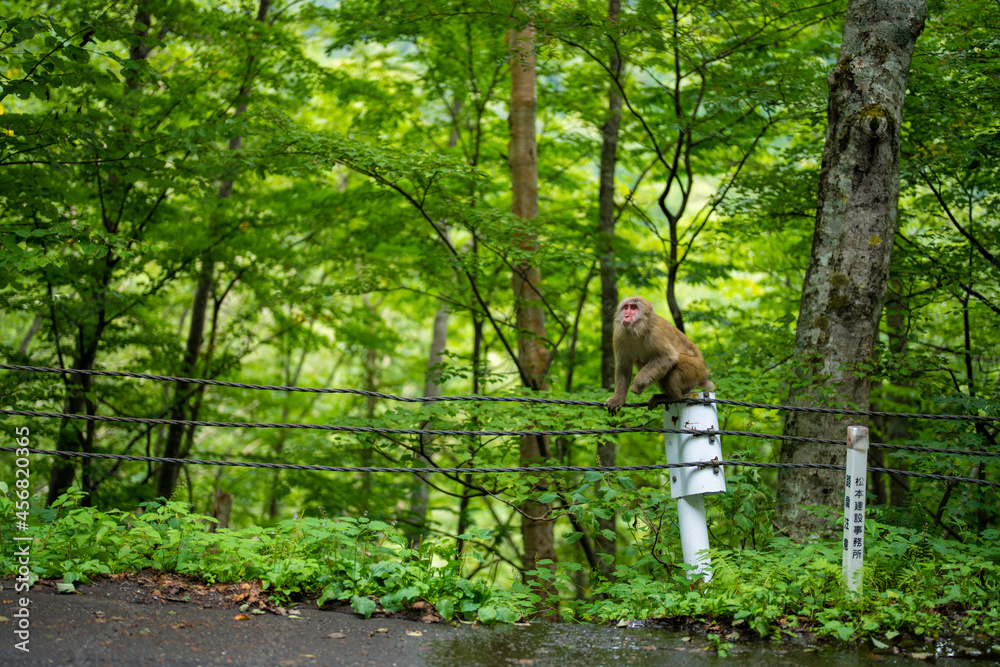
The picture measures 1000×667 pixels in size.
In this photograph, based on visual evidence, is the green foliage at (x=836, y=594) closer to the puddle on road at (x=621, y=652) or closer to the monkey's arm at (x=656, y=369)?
the puddle on road at (x=621, y=652)

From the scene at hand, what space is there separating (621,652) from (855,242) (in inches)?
135

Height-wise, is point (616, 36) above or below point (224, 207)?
above

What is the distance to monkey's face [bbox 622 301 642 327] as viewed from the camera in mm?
4863

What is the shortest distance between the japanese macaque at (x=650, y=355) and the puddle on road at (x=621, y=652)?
4.93ft

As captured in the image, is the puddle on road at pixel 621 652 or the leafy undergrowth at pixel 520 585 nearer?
the puddle on road at pixel 621 652

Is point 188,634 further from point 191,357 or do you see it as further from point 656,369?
point 191,357

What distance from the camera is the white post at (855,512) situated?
372 centimetres

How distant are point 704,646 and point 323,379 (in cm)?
1742

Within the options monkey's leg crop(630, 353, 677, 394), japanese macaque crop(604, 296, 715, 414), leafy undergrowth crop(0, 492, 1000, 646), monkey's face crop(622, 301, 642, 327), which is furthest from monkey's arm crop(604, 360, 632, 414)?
leafy undergrowth crop(0, 492, 1000, 646)

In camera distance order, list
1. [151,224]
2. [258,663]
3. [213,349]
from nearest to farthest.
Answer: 1. [258,663]
2. [151,224]
3. [213,349]

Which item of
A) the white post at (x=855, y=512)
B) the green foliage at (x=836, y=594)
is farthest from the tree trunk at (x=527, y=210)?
the white post at (x=855, y=512)

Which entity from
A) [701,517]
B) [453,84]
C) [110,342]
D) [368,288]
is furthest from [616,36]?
[110,342]

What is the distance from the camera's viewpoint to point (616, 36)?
7402 mm

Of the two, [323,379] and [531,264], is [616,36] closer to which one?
[531,264]
